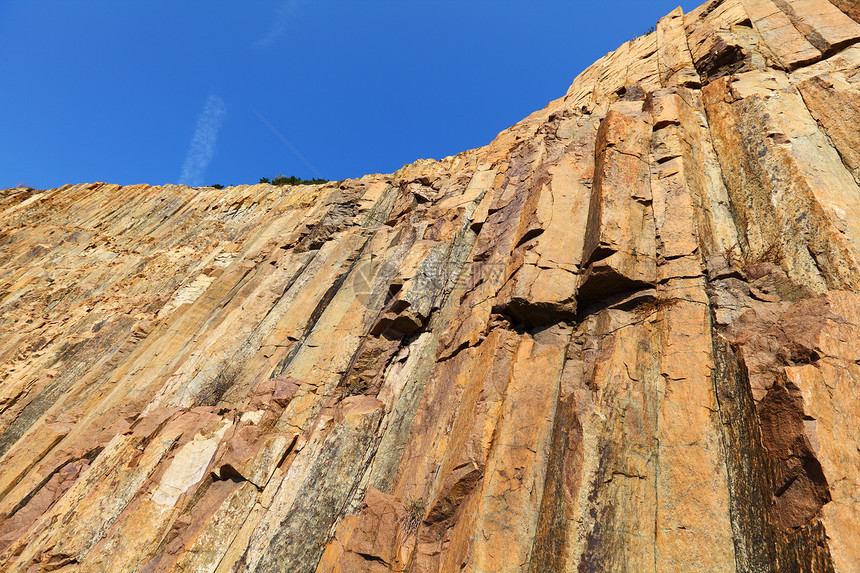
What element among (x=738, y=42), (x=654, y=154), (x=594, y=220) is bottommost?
(x=594, y=220)

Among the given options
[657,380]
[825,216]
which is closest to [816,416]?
[657,380]

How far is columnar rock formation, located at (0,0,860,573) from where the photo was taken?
6496 mm

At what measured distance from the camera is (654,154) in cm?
1253

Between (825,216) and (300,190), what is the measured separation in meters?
30.1

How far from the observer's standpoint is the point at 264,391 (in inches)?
514

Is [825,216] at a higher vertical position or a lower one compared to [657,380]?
higher

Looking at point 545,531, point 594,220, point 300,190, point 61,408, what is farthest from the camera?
point 300,190

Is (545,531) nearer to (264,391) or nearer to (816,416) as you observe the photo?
(816,416)

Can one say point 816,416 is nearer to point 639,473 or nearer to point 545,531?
point 639,473

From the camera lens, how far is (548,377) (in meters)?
9.08

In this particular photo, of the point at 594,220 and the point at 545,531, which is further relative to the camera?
the point at 594,220

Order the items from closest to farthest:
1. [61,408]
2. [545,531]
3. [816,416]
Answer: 1. [816,416]
2. [545,531]
3. [61,408]

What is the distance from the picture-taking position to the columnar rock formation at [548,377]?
6.50 metres

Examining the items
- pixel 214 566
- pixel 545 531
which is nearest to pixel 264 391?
pixel 214 566
